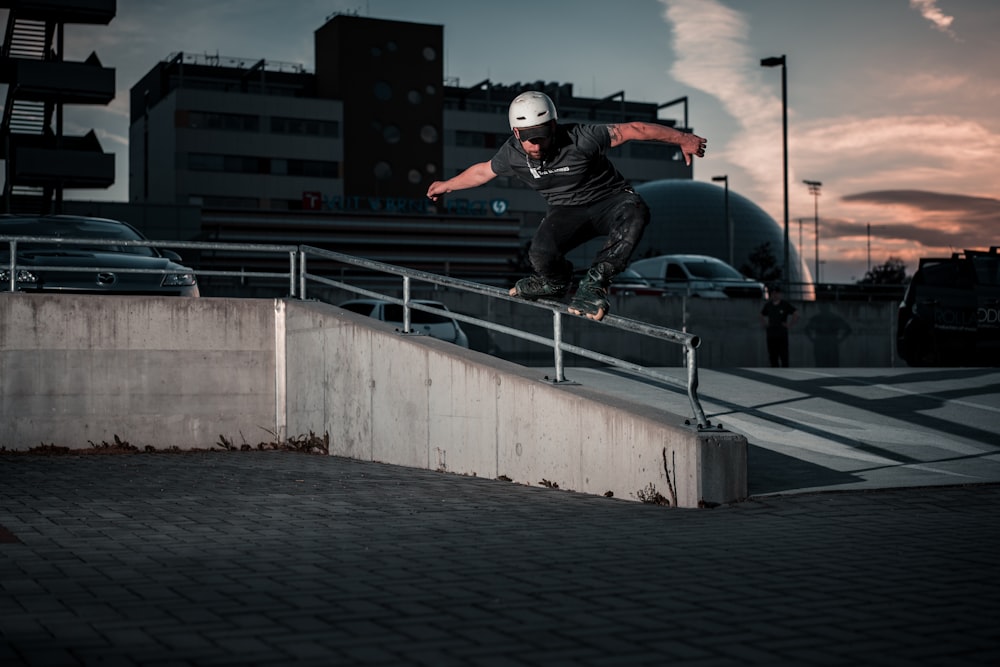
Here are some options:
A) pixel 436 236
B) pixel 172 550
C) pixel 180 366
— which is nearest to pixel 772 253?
pixel 436 236

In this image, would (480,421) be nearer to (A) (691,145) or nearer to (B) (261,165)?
(A) (691,145)

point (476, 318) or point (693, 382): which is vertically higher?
point (476, 318)

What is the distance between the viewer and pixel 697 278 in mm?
35938

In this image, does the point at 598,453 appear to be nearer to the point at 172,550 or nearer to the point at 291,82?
the point at 172,550

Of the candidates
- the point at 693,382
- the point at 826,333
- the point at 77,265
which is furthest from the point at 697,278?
the point at 693,382

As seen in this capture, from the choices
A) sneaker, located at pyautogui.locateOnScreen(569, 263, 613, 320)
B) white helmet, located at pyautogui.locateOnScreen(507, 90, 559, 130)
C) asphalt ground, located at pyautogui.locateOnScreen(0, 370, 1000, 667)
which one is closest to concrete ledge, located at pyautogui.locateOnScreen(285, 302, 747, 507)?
asphalt ground, located at pyautogui.locateOnScreen(0, 370, 1000, 667)

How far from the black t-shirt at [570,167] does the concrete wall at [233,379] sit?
201 centimetres

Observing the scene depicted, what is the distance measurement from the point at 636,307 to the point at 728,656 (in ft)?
92.6

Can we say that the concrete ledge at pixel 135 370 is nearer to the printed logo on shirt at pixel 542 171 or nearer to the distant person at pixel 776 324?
the printed logo on shirt at pixel 542 171

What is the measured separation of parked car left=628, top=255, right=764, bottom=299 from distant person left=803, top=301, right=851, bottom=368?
1853 mm

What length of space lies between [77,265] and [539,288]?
272 inches

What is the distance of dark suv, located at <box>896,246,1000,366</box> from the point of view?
20078mm

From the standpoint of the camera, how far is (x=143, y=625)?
4824 mm

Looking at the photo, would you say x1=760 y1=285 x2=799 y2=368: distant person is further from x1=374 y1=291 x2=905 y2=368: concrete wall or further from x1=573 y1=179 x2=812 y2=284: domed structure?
x1=573 y1=179 x2=812 y2=284: domed structure
